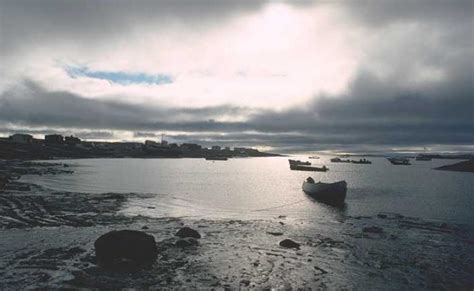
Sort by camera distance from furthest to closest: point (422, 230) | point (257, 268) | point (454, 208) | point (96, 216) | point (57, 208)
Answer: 1. point (454, 208)
2. point (57, 208)
3. point (96, 216)
4. point (422, 230)
5. point (257, 268)

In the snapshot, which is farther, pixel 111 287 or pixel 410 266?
pixel 410 266

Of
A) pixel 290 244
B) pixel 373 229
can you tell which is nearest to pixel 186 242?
pixel 290 244

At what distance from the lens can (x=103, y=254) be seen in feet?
76.0

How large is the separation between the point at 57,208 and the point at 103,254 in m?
25.7

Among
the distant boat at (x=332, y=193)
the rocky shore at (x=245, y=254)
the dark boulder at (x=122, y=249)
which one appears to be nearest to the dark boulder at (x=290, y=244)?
the rocky shore at (x=245, y=254)

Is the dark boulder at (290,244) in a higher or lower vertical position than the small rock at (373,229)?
higher

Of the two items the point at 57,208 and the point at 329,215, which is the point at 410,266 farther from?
the point at 57,208

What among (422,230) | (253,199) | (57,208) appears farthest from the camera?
(253,199)

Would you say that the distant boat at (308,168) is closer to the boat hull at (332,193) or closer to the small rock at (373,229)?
the boat hull at (332,193)

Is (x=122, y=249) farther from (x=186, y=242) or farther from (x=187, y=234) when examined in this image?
(x=187, y=234)

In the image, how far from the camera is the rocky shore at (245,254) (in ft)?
65.7

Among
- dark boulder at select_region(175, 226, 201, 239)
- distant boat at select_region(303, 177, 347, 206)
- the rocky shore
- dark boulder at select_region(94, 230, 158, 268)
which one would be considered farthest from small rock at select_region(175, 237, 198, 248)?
distant boat at select_region(303, 177, 347, 206)

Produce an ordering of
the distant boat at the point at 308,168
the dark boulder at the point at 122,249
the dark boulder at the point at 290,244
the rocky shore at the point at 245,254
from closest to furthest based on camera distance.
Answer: the rocky shore at the point at 245,254
the dark boulder at the point at 122,249
the dark boulder at the point at 290,244
the distant boat at the point at 308,168

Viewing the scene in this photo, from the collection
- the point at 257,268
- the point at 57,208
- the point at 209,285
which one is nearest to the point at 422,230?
the point at 257,268
